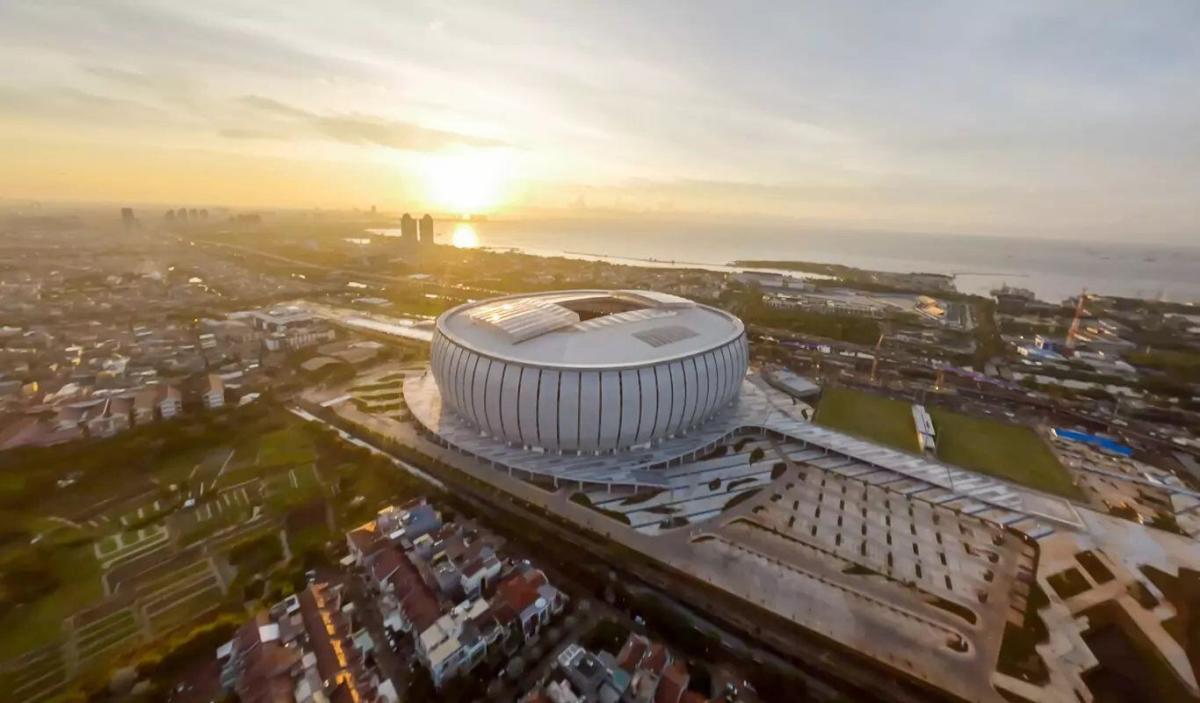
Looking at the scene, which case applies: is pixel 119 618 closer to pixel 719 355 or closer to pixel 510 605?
pixel 510 605

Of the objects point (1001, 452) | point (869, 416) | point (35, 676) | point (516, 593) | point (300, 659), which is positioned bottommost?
point (35, 676)

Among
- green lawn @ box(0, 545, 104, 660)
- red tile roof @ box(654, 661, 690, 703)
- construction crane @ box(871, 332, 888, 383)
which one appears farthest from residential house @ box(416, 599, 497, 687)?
construction crane @ box(871, 332, 888, 383)

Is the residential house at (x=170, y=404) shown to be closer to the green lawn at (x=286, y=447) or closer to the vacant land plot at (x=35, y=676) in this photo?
the green lawn at (x=286, y=447)

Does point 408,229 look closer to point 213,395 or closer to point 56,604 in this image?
point 213,395

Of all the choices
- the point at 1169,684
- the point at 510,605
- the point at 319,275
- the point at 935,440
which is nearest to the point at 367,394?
the point at 510,605

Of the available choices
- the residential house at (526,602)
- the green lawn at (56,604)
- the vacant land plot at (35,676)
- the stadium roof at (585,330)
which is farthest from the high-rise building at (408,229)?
the residential house at (526,602)

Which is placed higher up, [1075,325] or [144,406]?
[1075,325]

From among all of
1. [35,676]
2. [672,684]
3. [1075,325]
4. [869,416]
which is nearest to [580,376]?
[672,684]
